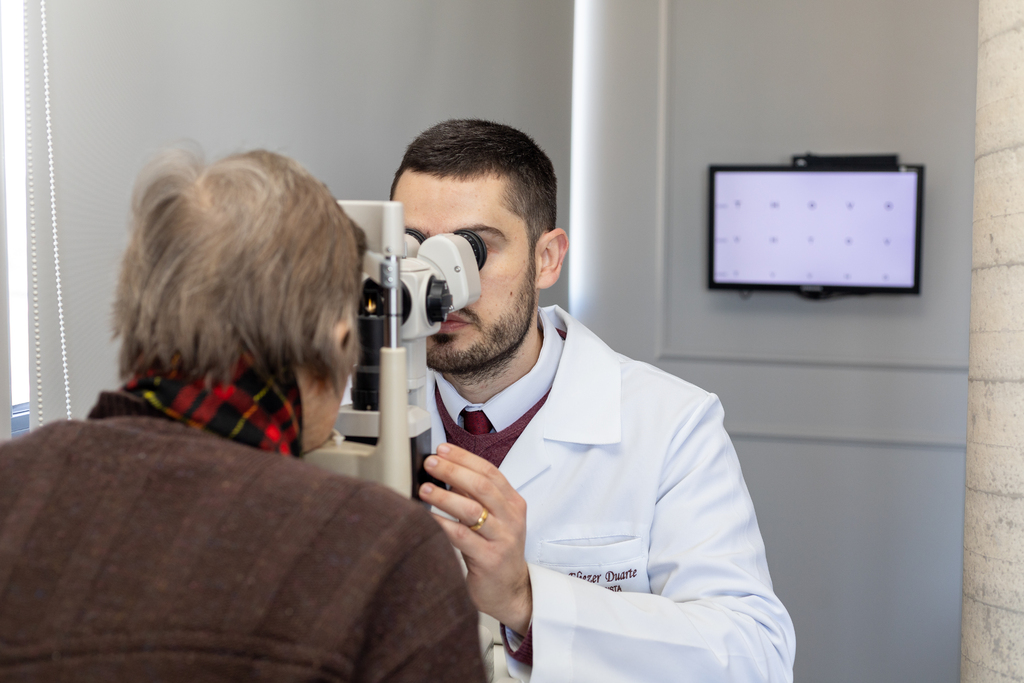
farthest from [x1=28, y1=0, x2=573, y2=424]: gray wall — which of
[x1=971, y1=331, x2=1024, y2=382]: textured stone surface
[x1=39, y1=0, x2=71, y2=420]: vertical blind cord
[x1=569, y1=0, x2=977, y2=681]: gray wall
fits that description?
[x1=971, y1=331, x2=1024, y2=382]: textured stone surface

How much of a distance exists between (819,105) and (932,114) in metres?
0.38

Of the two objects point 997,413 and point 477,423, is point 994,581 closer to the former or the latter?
point 997,413

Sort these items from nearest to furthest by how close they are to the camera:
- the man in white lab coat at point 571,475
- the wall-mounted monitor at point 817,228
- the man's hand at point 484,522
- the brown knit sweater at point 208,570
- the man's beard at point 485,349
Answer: the brown knit sweater at point 208,570
the man's hand at point 484,522
the man in white lab coat at point 571,475
the man's beard at point 485,349
the wall-mounted monitor at point 817,228

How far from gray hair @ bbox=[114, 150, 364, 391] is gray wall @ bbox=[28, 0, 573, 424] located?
32cm

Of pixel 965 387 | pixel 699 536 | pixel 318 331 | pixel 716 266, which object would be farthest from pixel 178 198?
pixel 965 387

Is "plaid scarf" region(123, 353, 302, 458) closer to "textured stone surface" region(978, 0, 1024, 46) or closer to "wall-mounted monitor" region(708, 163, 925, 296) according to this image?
"textured stone surface" region(978, 0, 1024, 46)

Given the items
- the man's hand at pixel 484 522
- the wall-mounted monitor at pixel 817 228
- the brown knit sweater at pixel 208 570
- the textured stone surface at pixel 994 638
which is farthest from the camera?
the wall-mounted monitor at pixel 817 228

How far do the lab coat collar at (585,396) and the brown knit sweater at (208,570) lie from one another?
839 millimetres

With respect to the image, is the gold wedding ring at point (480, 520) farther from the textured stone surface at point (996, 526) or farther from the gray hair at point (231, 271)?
the textured stone surface at point (996, 526)

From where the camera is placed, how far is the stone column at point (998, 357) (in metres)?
1.54

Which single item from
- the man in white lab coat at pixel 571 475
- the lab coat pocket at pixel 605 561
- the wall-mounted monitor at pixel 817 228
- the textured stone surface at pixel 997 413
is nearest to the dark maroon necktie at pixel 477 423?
the man in white lab coat at pixel 571 475

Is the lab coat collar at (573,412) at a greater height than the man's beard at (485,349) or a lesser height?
lesser

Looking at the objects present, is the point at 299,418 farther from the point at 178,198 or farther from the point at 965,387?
the point at 965,387

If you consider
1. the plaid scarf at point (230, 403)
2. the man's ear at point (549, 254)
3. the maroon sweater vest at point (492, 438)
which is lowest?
the maroon sweater vest at point (492, 438)
